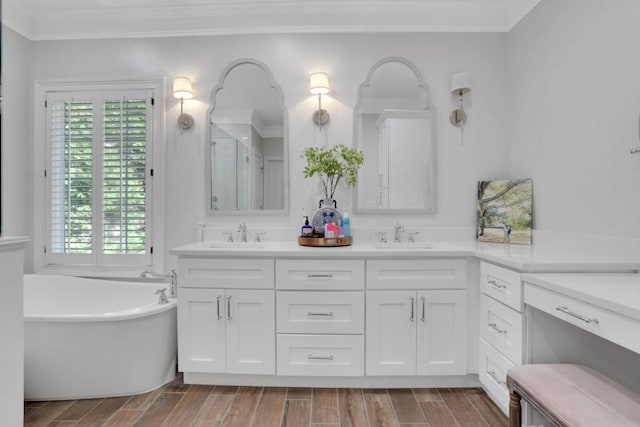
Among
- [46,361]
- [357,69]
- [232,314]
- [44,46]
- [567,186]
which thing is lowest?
[46,361]

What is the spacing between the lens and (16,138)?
2.63m

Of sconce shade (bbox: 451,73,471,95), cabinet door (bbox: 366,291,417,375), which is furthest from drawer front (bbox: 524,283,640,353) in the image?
sconce shade (bbox: 451,73,471,95)

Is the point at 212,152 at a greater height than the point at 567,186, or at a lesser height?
greater

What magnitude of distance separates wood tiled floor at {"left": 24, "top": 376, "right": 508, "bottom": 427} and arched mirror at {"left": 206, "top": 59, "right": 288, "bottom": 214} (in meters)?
1.24

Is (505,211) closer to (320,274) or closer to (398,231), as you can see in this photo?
(398,231)

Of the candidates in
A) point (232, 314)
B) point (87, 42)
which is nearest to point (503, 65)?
point (232, 314)

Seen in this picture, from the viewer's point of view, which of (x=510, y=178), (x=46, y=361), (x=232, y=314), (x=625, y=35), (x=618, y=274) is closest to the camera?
(x=618, y=274)

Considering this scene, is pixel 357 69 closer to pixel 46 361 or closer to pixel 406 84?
pixel 406 84

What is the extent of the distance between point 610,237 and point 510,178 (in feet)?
3.03

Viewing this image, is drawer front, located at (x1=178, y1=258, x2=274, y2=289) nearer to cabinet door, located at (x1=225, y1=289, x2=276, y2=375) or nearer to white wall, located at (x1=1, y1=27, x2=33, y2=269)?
cabinet door, located at (x1=225, y1=289, x2=276, y2=375)

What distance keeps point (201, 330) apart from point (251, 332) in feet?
1.02

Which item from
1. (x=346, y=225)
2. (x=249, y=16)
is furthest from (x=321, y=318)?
(x=249, y=16)

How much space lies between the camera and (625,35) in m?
1.64

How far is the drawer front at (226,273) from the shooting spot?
2072 millimetres
